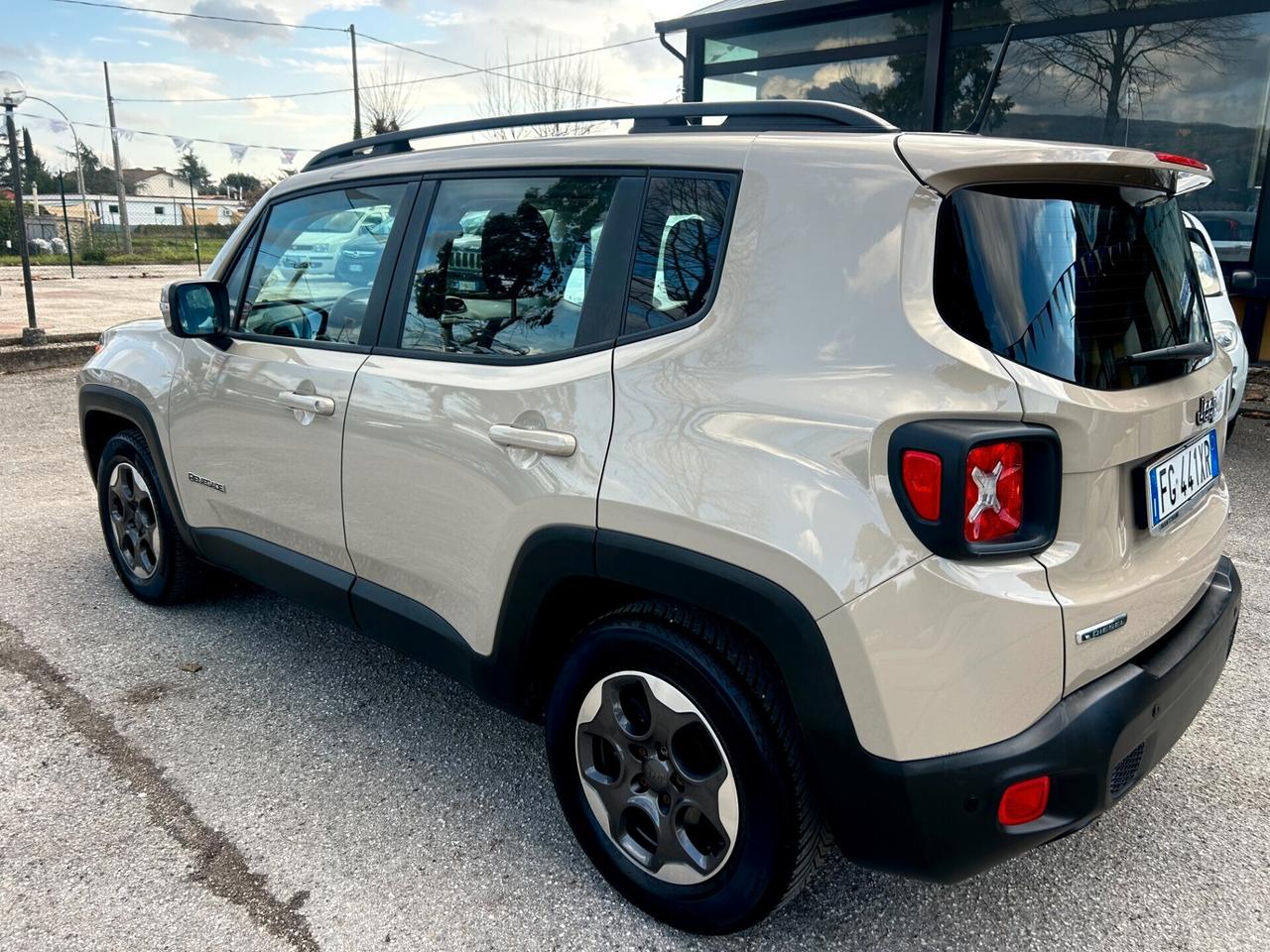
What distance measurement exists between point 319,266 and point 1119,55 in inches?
351

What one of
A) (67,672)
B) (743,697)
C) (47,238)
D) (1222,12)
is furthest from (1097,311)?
(47,238)

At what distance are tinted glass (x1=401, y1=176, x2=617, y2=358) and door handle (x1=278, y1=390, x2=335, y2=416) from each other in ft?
1.04

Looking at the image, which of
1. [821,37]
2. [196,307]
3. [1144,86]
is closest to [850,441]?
[196,307]

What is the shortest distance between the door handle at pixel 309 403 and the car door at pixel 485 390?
0.12m

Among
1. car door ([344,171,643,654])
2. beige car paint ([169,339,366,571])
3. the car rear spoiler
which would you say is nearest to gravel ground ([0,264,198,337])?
beige car paint ([169,339,366,571])

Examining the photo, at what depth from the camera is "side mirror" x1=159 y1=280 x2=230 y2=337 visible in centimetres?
329

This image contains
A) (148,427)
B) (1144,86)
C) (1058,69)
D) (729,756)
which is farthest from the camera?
(1058,69)

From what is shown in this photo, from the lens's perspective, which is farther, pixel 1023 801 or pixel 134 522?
pixel 134 522

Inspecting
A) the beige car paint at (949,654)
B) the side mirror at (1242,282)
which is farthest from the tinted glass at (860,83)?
the beige car paint at (949,654)

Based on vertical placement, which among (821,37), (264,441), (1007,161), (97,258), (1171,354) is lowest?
(264,441)

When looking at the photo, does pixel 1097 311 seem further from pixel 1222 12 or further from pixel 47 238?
pixel 47 238

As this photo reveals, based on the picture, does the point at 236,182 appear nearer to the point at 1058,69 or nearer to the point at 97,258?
the point at 97,258

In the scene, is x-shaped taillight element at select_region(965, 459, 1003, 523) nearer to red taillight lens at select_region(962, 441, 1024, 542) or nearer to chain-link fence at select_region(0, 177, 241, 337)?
red taillight lens at select_region(962, 441, 1024, 542)

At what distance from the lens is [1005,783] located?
1772 mm
